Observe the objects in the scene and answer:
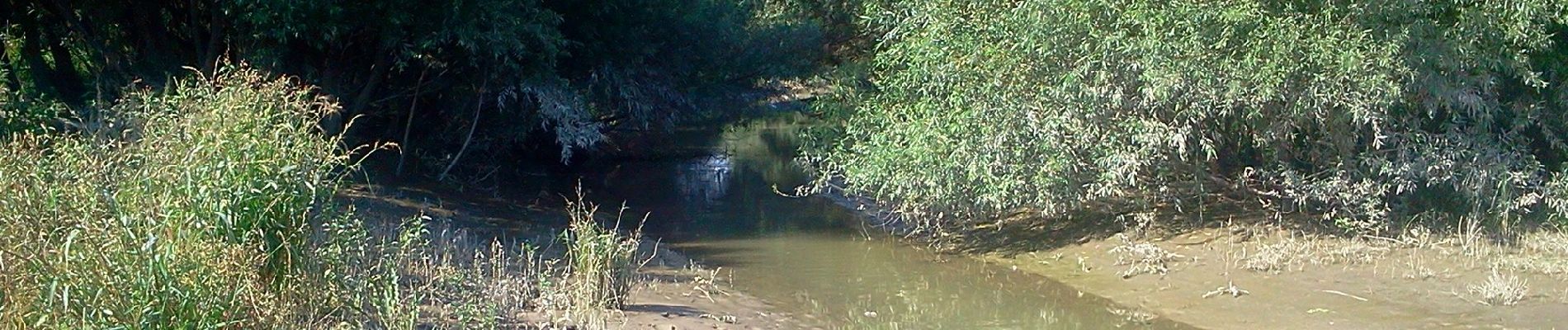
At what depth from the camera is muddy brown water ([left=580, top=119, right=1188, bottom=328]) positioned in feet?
36.1

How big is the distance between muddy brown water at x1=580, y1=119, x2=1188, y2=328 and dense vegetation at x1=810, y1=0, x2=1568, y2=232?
0.82 m

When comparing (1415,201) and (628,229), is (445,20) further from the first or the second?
(1415,201)

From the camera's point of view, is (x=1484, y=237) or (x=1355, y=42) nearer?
(x=1355, y=42)

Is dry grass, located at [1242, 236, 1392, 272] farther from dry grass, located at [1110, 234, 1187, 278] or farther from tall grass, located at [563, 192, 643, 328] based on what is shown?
tall grass, located at [563, 192, 643, 328]

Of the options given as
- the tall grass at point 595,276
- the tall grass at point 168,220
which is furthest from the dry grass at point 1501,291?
the tall grass at point 168,220

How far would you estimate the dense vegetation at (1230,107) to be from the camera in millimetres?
10461

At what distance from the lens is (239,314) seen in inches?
230

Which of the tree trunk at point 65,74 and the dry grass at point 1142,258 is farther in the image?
the tree trunk at point 65,74

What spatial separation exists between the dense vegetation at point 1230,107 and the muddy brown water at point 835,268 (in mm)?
824

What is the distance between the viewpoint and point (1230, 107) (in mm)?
10680

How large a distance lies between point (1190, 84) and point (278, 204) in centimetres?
715

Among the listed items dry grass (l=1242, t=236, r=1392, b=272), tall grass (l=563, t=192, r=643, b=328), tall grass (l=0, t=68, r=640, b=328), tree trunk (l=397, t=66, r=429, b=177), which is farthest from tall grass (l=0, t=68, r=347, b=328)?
tree trunk (l=397, t=66, r=429, b=177)

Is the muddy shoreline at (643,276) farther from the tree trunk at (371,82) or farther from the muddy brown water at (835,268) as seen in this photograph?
the tree trunk at (371,82)

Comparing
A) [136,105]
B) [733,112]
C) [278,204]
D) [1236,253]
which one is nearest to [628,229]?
[733,112]
